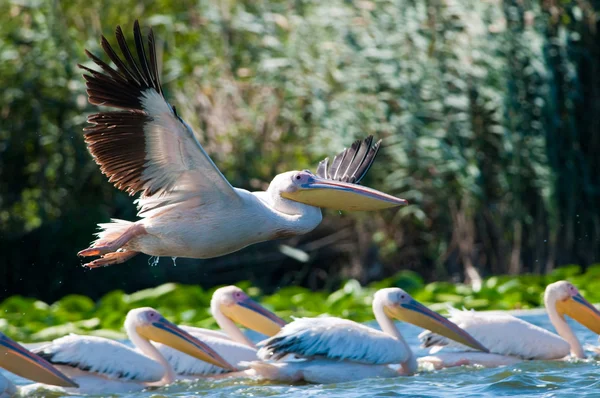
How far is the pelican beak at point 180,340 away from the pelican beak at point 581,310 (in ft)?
7.37

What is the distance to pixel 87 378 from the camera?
5582 mm

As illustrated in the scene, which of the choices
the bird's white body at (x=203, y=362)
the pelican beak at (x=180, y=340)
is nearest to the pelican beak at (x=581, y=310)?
the bird's white body at (x=203, y=362)

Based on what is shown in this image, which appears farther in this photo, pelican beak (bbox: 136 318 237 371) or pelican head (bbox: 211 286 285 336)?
pelican head (bbox: 211 286 285 336)

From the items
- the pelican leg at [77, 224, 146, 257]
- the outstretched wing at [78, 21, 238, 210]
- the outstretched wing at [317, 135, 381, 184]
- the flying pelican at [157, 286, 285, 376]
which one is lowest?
the flying pelican at [157, 286, 285, 376]

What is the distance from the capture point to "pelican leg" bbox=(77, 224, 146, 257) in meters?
4.19

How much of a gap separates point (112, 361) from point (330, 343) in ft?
3.90

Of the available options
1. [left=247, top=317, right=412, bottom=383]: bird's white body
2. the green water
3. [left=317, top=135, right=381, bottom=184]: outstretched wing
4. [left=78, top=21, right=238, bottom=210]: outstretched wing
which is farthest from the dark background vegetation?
[left=78, top=21, right=238, bottom=210]: outstretched wing

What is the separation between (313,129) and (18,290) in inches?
132

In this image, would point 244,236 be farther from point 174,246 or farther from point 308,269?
point 308,269

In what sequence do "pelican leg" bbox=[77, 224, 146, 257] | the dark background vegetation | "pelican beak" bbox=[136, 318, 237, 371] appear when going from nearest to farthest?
"pelican leg" bbox=[77, 224, 146, 257]
"pelican beak" bbox=[136, 318, 237, 371]
the dark background vegetation

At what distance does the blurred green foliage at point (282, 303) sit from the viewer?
766 cm

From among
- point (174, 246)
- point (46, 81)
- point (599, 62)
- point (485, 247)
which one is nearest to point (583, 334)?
point (485, 247)

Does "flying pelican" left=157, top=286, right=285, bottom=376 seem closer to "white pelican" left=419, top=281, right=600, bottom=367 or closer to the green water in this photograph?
the green water

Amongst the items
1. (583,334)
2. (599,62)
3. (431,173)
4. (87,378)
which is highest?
(599,62)
